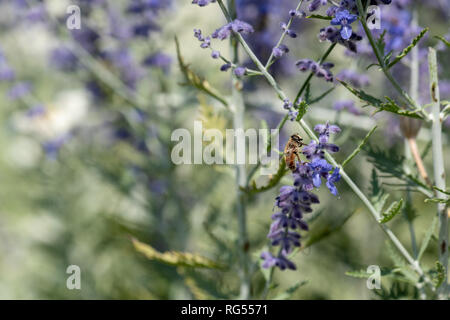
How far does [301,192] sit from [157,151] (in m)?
1.54

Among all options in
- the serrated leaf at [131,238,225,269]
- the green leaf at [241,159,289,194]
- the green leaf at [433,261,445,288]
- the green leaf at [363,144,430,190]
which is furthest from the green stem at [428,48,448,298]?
the serrated leaf at [131,238,225,269]

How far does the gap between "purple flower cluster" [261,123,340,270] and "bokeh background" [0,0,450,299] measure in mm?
357

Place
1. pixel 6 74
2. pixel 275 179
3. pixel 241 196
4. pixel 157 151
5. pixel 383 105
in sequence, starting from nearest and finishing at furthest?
pixel 383 105 → pixel 275 179 → pixel 241 196 → pixel 157 151 → pixel 6 74

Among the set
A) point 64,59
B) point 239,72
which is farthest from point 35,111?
point 239,72

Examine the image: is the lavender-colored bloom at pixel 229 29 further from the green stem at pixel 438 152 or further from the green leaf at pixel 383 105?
the green stem at pixel 438 152

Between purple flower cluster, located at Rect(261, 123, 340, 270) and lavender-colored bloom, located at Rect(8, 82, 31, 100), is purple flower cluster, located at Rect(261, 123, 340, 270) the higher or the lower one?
the lower one

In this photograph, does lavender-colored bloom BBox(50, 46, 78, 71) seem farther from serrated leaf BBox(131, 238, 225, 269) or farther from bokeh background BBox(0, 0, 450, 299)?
serrated leaf BBox(131, 238, 225, 269)

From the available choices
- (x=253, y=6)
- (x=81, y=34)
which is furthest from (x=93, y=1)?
(x=253, y=6)

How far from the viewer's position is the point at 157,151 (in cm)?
263

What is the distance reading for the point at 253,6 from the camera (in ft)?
Answer: 7.91

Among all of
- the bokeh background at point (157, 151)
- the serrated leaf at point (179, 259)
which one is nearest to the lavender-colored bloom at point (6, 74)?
the bokeh background at point (157, 151)

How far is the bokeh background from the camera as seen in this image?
227 centimetres

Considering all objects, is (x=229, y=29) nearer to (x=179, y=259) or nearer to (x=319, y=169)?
(x=319, y=169)
